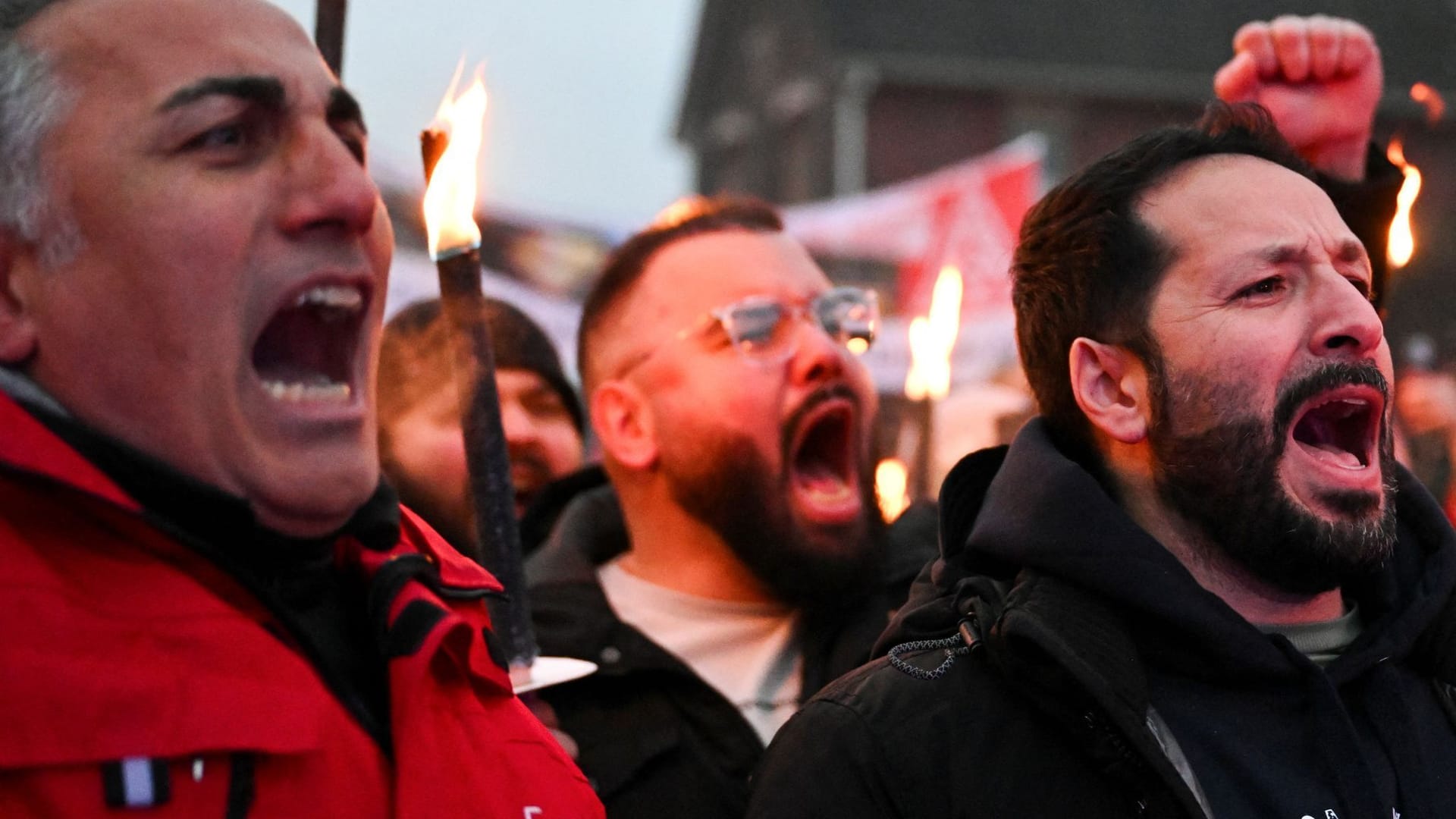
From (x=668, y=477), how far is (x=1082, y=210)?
1.32 meters

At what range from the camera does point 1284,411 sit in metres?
2.31

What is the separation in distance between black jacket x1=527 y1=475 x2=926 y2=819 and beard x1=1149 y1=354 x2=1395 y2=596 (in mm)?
905

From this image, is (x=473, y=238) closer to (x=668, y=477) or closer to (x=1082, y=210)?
(x=1082, y=210)

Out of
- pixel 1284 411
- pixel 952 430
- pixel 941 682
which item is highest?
pixel 1284 411

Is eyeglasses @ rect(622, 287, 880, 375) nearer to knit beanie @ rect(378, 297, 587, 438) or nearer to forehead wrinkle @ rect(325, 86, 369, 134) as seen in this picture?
knit beanie @ rect(378, 297, 587, 438)

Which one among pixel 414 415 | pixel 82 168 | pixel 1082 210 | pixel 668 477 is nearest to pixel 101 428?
pixel 82 168

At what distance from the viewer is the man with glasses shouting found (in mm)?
3023

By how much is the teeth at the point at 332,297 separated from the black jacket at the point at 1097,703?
0.92 meters

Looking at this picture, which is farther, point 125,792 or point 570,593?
point 570,593

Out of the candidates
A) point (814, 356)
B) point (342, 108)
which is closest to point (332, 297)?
point (342, 108)

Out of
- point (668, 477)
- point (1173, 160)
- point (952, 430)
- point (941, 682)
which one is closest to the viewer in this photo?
point (941, 682)

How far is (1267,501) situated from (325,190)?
1.47 m

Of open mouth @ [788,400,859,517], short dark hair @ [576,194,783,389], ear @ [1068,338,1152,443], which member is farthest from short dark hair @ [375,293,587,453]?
ear @ [1068,338,1152,443]

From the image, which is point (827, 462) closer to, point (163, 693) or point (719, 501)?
point (719, 501)
